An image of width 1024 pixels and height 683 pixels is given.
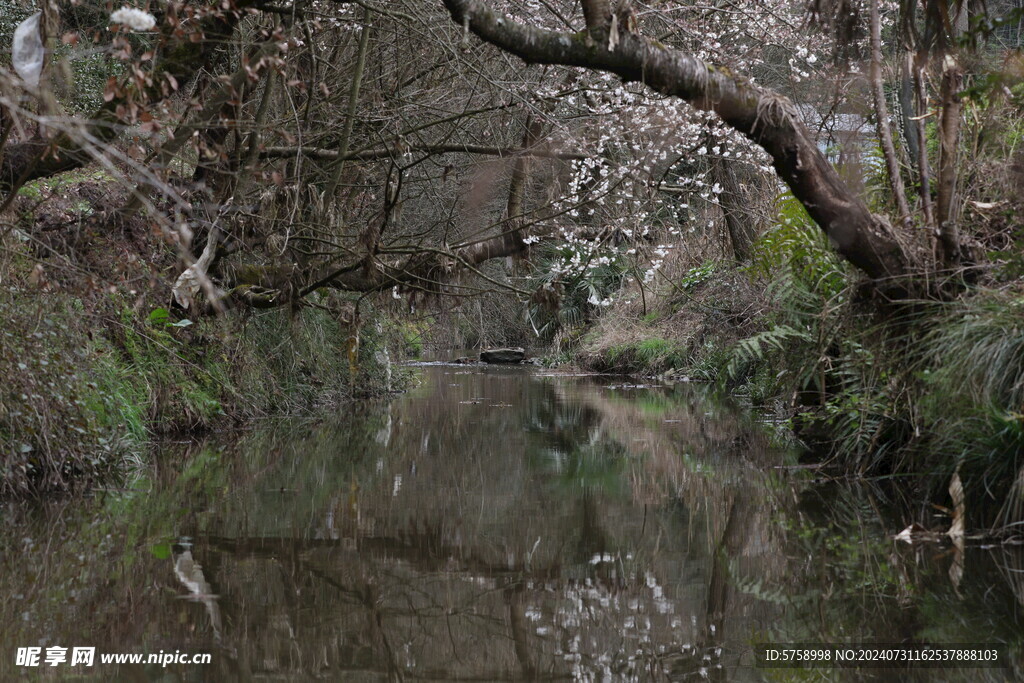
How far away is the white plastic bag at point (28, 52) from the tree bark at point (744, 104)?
224 centimetres

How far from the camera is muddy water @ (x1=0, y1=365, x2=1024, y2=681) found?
3283 millimetres

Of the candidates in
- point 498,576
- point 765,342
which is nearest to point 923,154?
point 498,576

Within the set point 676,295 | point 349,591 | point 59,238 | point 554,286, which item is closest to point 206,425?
point 59,238

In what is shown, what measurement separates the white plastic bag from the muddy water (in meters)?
1.93

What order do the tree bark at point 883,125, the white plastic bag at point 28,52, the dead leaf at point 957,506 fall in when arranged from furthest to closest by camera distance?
the tree bark at point 883,125, the dead leaf at point 957,506, the white plastic bag at point 28,52

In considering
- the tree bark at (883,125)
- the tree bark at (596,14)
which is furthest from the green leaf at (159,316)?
the tree bark at (883,125)

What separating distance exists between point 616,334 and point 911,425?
14.3 meters

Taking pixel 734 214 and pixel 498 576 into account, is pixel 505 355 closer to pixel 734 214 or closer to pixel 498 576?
pixel 734 214

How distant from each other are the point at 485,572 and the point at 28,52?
8.89ft

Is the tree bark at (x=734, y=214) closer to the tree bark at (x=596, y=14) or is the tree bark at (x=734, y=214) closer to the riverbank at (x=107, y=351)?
the riverbank at (x=107, y=351)

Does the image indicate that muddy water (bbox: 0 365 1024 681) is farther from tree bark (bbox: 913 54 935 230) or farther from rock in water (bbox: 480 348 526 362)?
rock in water (bbox: 480 348 526 362)

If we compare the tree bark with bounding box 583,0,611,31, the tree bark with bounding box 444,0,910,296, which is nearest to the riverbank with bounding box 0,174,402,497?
the tree bark with bounding box 444,0,910,296

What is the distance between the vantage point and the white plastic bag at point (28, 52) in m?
3.53

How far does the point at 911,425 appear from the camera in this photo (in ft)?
20.0
